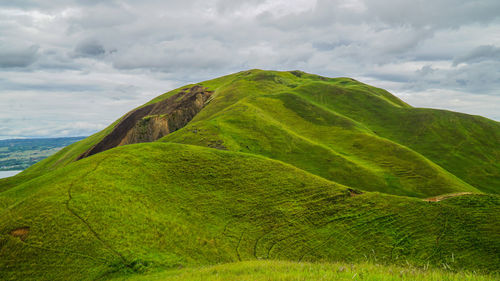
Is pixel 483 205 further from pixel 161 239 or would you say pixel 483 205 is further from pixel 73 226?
pixel 73 226

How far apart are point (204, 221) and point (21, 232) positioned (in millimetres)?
16217

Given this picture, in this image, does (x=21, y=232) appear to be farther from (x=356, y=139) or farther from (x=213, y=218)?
(x=356, y=139)

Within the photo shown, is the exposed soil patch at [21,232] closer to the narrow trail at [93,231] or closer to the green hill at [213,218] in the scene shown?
the green hill at [213,218]

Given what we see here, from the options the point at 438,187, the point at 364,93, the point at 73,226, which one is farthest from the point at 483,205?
the point at 364,93

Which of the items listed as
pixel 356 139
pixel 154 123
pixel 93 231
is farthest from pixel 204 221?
pixel 154 123

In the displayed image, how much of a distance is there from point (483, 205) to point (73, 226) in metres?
45.9

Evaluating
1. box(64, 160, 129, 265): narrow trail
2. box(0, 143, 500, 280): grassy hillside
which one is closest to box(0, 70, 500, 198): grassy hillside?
box(0, 143, 500, 280): grassy hillside

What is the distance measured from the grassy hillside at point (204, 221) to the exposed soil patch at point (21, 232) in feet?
0.35

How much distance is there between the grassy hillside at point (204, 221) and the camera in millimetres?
20422

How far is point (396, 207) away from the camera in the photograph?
33.3 meters

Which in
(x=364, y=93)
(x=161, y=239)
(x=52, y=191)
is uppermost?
(x=364, y=93)

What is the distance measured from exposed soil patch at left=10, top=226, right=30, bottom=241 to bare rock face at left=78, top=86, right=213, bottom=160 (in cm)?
7740

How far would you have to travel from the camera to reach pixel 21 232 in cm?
2094

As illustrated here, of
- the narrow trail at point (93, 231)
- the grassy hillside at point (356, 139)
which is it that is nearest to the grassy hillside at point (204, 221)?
the narrow trail at point (93, 231)
